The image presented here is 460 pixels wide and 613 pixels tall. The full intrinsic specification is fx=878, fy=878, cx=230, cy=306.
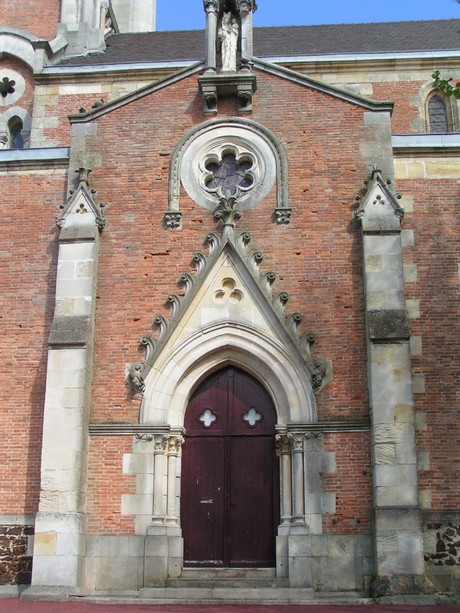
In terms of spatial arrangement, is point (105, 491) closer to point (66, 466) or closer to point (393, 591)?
point (66, 466)

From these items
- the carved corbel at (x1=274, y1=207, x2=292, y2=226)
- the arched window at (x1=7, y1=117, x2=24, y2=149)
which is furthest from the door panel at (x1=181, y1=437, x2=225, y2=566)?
the arched window at (x1=7, y1=117, x2=24, y2=149)

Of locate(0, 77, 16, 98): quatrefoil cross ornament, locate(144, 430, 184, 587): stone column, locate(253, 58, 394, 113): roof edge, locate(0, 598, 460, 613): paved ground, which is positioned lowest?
locate(0, 598, 460, 613): paved ground

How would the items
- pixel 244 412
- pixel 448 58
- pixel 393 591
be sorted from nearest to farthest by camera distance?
pixel 393 591
pixel 244 412
pixel 448 58

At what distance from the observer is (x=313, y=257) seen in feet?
50.7

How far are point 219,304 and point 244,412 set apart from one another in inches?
76.0

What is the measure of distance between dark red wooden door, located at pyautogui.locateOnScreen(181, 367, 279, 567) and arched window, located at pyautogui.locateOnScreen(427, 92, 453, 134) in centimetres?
1044

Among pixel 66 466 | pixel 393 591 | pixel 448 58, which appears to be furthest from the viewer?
pixel 448 58

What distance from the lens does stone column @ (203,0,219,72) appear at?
16.6 meters

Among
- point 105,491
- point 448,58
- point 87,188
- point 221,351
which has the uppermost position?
point 448,58

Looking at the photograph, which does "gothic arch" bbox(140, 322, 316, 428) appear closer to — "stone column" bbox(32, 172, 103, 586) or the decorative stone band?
the decorative stone band

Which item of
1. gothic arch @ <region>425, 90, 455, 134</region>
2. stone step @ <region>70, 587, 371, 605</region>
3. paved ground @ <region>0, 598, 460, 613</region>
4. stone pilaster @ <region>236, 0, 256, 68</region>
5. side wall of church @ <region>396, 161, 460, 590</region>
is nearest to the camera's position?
paved ground @ <region>0, 598, 460, 613</region>

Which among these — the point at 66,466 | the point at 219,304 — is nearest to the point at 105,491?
the point at 66,466

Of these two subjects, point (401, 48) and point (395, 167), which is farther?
point (401, 48)

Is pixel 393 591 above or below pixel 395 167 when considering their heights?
below
